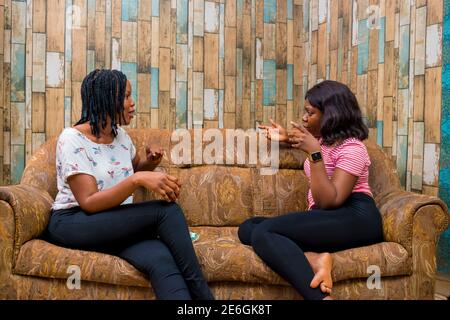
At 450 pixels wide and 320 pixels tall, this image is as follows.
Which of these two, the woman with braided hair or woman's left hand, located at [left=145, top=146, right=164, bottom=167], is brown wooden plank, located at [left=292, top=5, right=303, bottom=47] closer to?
woman's left hand, located at [left=145, top=146, right=164, bottom=167]

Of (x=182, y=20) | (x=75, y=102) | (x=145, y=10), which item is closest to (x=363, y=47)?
(x=182, y=20)

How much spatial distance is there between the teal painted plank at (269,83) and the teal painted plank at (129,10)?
99 cm

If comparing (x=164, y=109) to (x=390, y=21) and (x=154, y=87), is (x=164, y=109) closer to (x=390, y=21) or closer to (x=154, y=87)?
(x=154, y=87)

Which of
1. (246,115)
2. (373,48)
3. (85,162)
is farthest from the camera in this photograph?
(246,115)

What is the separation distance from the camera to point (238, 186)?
2646mm

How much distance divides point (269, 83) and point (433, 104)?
132 cm

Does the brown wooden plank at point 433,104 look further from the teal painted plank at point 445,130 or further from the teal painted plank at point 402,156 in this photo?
the teal painted plank at point 402,156

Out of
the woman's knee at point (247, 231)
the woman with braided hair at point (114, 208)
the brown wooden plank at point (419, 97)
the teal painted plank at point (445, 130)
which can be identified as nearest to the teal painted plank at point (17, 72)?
the woman with braided hair at point (114, 208)

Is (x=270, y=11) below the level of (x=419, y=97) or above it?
above

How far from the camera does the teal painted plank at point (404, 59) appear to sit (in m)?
2.79

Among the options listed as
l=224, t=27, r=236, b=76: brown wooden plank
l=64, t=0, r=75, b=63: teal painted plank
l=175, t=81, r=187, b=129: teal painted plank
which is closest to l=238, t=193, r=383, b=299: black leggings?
l=175, t=81, r=187, b=129: teal painted plank

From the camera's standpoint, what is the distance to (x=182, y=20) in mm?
3418
